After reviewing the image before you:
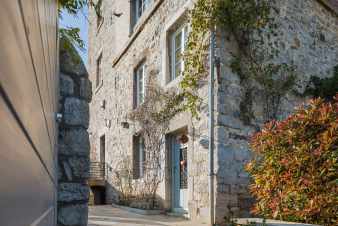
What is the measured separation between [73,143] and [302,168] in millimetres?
2401

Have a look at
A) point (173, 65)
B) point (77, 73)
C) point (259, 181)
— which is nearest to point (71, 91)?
point (77, 73)

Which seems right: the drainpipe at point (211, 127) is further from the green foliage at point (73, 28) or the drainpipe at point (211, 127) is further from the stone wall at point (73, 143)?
the green foliage at point (73, 28)

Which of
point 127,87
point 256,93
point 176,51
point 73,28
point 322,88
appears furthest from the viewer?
point 127,87

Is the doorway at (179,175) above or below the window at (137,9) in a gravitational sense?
below

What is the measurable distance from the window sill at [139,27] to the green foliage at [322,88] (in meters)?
3.44

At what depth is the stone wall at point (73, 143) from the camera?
12.0 ft

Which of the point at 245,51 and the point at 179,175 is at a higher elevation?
the point at 245,51

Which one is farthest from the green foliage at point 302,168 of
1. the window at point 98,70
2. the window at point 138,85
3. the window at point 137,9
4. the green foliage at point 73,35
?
the window at point 98,70

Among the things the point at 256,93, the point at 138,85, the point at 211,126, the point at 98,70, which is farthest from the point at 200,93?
the point at 98,70

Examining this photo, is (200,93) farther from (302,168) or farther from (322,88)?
(302,168)

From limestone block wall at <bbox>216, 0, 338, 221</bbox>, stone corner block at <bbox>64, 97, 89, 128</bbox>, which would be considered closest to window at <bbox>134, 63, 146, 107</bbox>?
limestone block wall at <bbox>216, 0, 338, 221</bbox>

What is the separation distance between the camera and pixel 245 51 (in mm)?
6867

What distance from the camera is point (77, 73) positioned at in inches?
153

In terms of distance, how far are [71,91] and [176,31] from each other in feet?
16.1
